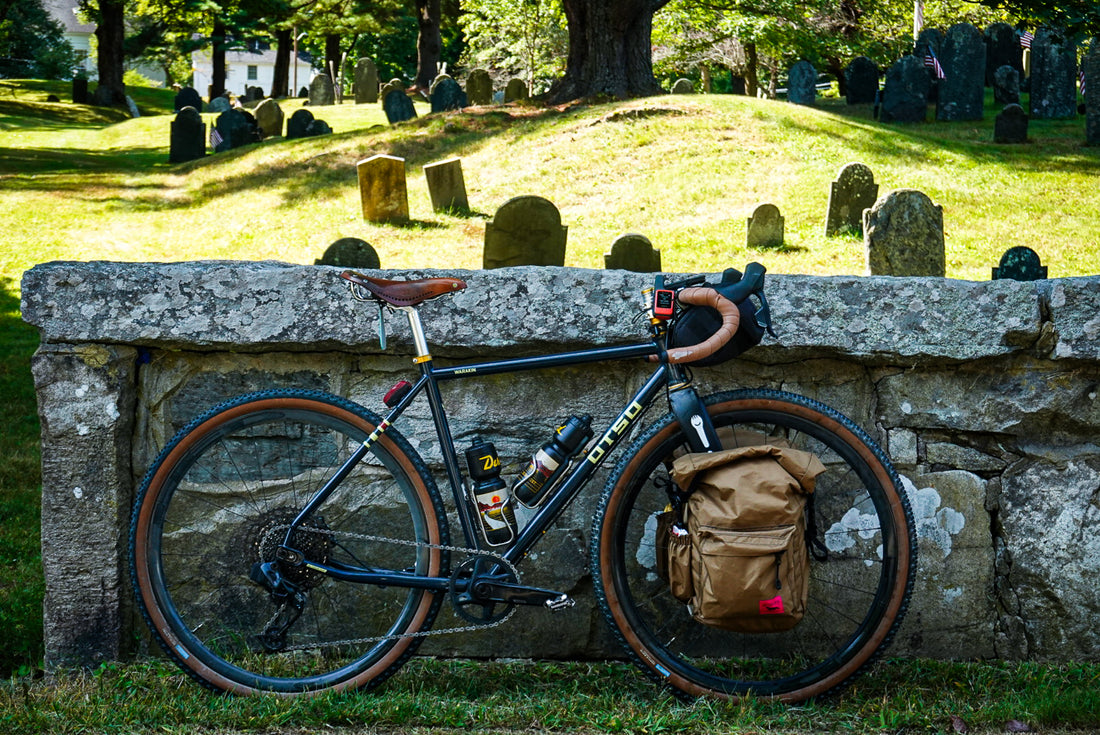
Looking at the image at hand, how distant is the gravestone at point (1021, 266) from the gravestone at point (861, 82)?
16.6 metres

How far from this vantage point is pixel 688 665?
2.85 meters

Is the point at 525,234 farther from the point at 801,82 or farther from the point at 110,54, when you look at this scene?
the point at 110,54

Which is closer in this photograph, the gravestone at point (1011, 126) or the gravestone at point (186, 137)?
the gravestone at point (1011, 126)

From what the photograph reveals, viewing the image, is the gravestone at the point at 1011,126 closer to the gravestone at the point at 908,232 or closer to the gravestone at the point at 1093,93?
the gravestone at the point at 1093,93

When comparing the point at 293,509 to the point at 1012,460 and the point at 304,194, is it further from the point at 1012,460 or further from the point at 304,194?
the point at 304,194

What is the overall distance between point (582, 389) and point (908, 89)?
17.3 metres

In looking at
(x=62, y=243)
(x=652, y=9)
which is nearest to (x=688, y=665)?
(x=62, y=243)

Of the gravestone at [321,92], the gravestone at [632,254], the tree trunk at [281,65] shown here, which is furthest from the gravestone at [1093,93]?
the tree trunk at [281,65]

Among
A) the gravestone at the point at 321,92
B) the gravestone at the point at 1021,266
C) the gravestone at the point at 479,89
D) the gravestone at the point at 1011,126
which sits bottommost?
the gravestone at the point at 1021,266

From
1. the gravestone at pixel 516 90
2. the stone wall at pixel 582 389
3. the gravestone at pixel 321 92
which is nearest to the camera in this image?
the stone wall at pixel 582 389

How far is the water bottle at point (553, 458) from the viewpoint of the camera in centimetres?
286

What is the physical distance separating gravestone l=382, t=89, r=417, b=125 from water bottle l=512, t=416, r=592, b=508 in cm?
1854

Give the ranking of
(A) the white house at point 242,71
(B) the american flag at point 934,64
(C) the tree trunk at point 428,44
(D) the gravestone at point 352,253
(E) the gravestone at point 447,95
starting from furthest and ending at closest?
(A) the white house at point 242,71 → (C) the tree trunk at point 428,44 → (E) the gravestone at point 447,95 → (B) the american flag at point 934,64 → (D) the gravestone at point 352,253

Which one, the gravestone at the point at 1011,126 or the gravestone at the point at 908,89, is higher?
the gravestone at the point at 908,89
